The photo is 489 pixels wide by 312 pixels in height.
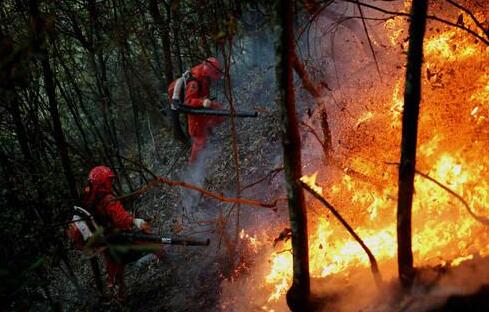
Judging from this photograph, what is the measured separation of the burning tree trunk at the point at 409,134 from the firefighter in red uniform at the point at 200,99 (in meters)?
5.78

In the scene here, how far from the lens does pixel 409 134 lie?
4051mm

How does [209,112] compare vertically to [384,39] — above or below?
below

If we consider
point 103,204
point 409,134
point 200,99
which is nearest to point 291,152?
point 409,134

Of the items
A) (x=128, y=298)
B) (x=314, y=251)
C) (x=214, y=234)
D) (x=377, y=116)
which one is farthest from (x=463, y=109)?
(x=128, y=298)

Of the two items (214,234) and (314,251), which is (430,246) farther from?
(214,234)

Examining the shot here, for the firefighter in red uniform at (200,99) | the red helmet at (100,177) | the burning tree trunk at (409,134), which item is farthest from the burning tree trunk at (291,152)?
the firefighter in red uniform at (200,99)

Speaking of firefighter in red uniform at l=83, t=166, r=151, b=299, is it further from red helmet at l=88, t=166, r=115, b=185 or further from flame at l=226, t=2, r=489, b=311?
flame at l=226, t=2, r=489, b=311

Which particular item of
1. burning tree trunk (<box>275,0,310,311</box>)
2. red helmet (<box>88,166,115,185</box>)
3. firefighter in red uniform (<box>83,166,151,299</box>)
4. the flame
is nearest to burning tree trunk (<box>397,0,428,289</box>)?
the flame

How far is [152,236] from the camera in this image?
688cm

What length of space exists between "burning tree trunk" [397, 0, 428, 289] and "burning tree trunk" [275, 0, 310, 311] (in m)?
1.01

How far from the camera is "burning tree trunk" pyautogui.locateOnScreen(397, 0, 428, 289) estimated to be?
374cm

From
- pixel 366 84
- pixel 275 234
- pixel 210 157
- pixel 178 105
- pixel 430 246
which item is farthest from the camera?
pixel 210 157

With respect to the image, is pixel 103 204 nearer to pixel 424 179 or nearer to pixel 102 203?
pixel 102 203

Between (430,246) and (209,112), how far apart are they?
226 inches
